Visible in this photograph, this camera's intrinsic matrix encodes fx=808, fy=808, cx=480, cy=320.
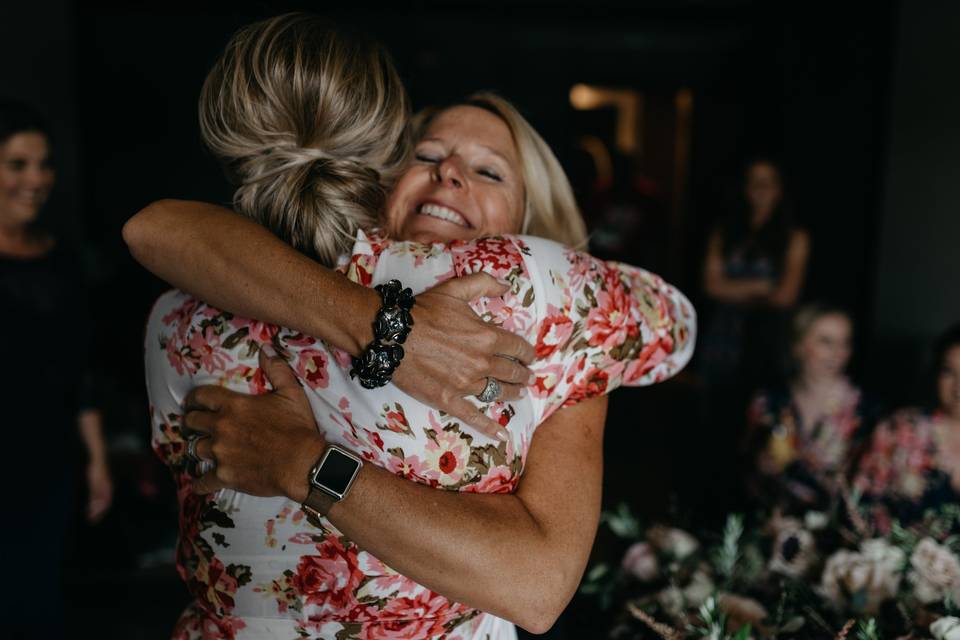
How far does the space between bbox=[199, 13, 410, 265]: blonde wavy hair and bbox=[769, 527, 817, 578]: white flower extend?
33.8 inches

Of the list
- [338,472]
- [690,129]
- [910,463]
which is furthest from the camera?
[690,129]

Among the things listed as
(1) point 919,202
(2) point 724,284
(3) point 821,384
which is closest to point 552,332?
(3) point 821,384

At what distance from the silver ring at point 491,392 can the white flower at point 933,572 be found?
0.72m

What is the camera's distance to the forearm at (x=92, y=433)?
2578 millimetres

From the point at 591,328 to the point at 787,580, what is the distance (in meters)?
0.60

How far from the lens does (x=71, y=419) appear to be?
247cm

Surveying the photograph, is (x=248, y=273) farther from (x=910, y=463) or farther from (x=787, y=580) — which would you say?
(x=910, y=463)

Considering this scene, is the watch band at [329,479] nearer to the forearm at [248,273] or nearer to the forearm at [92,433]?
the forearm at [248,273]

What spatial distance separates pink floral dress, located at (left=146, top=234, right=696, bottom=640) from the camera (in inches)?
34.5

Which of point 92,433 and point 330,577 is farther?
point 92,433

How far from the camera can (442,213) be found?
4.15ft

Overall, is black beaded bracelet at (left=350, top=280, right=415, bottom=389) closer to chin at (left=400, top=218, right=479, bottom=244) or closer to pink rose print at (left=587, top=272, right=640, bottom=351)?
pink rose print at (left=587, top=272, right=640, bottom=351)

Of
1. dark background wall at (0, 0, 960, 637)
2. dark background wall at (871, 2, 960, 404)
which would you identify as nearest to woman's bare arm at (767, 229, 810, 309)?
dark background wall at (0, 0, 960, 637)

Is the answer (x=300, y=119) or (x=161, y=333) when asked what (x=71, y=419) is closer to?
(x=161, y=333)
